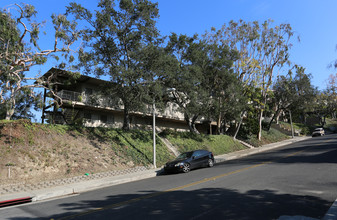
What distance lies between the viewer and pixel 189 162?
14852 mm

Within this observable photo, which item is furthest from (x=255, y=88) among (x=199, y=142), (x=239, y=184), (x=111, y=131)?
(x=239, y=184)

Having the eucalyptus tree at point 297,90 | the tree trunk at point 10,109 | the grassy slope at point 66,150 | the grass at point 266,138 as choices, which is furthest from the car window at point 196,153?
the eucalyptus tree at point 297,90

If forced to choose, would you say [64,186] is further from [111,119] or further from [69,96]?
[111,119]

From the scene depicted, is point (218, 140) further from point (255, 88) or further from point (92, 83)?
point (92, 83)

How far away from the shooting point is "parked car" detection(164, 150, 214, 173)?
14383 mm

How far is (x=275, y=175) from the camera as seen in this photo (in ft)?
32.6

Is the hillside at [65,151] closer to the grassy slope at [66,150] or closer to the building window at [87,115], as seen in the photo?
the grassy slope at [66,150]

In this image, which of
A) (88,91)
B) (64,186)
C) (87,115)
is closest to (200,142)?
(87,115)

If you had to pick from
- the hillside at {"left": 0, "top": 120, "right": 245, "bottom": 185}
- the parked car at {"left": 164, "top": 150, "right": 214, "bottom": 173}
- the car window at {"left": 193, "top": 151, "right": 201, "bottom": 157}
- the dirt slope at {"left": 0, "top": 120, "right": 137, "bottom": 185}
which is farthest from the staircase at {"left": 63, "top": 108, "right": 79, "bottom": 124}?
the car window at {"left": 193, "top": 151, "right": 201, "bottom": 157}

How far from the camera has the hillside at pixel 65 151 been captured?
40.8 feet

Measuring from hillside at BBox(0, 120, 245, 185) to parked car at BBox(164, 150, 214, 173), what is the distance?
3264 mm

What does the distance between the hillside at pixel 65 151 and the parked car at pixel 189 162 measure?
10.7 ft

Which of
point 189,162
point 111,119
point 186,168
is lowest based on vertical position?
point 186,168

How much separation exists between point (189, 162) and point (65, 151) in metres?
7.95
